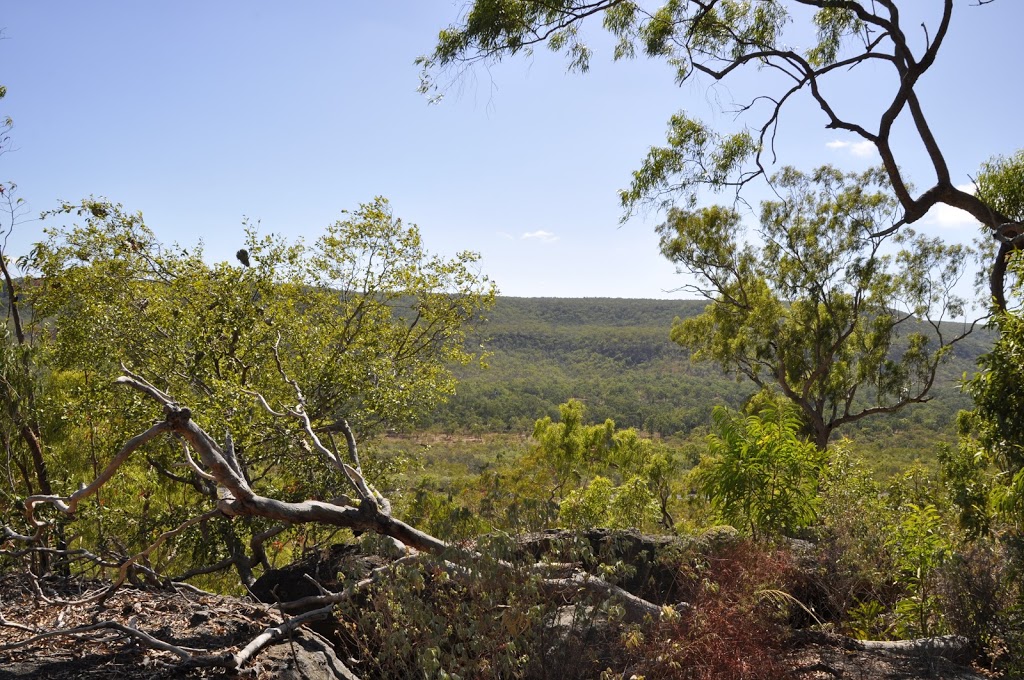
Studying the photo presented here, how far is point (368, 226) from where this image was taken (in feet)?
36.6

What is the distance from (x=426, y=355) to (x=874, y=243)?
11.9m

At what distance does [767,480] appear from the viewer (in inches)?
217

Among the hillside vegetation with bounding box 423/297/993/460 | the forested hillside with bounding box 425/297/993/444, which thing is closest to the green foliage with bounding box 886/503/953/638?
the hillside vegetation with bounding box 423/297/993/460

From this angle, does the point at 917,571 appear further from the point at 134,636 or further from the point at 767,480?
the point at 134,636

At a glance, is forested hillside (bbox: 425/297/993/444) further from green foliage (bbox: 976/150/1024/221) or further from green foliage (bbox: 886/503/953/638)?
green foliage (bbox: 886/503/953/638)

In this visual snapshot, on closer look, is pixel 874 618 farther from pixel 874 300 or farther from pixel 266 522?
pixel 874 300

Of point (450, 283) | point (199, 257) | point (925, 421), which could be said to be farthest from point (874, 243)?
point (925, 421)

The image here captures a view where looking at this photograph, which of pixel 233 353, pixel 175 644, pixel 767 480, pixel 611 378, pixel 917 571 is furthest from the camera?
pixel 611 378

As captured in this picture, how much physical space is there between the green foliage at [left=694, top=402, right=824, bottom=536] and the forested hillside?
45644mm

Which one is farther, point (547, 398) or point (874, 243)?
point (547, 398)

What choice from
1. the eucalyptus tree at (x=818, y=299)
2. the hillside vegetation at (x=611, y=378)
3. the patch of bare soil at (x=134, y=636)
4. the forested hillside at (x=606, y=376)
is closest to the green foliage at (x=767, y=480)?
the patch of bare soil at (x=134, y=636)

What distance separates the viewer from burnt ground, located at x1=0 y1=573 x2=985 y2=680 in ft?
11.3

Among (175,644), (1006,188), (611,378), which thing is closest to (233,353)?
(175,644)

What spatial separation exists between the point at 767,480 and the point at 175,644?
4322 millimetres
